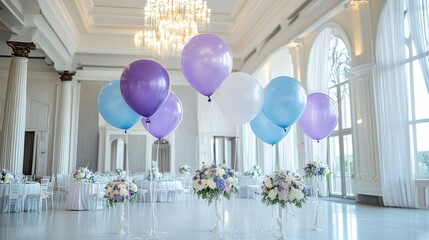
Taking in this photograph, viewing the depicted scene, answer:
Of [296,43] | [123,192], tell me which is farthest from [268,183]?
[296,43]

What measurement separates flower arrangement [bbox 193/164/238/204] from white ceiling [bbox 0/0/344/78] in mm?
6149

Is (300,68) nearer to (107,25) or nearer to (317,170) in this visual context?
(317,170)

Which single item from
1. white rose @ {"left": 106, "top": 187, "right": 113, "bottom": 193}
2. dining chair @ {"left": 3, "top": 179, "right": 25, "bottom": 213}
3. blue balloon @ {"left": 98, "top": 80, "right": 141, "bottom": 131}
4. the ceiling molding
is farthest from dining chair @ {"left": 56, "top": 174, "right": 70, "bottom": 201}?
blue balloon @ {"left": 98, "top": 80, "right": 141, "bottom": 131}

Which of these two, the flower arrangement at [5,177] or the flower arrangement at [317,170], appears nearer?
the flower arrangement at [317,170]

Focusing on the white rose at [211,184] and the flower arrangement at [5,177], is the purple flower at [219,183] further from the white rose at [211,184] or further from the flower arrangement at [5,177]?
the flower arrangement at [5,177]

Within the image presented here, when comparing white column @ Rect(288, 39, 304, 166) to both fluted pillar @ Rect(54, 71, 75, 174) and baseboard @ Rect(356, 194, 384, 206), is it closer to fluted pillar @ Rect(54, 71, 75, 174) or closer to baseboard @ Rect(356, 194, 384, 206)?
baseboard @ Rect(356, 194, 384, 206)

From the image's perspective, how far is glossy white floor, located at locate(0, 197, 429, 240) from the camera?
5.11 metres

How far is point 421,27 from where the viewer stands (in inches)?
274

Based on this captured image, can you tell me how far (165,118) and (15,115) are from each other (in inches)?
250

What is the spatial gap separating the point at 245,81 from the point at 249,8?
764 centimetres

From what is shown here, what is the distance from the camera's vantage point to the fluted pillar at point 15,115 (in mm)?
9602

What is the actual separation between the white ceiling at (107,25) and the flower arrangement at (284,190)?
5.90 metres

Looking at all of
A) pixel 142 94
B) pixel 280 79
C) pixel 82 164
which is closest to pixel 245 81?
pixel 280 79

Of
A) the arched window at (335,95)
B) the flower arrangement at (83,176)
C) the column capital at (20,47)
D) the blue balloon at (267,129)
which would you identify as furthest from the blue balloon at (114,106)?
the arched window at (335,95)
